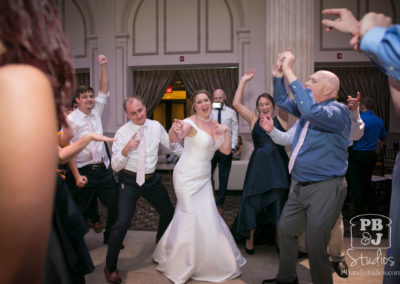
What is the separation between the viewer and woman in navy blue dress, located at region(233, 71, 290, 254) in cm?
310

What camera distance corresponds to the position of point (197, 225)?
2676 mm

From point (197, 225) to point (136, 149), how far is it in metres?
0.84

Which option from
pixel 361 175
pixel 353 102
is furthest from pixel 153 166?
pixel 361 175

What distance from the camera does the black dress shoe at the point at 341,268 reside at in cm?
278

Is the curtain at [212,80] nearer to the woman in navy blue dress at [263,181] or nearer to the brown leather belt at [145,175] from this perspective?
the woman in navy blue dress at [263,181]

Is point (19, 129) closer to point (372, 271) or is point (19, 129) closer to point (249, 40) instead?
point (372, 271)

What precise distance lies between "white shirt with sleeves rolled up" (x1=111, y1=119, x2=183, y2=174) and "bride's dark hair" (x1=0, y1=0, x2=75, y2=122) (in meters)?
2.16

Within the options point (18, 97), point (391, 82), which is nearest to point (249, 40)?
point (391, 82)

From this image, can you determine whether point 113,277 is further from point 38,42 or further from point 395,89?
point 38,42

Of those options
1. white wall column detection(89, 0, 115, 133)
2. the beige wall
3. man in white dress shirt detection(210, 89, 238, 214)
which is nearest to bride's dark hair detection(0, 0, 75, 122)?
man in white dress shirt detection(210, 89, 238, 214)

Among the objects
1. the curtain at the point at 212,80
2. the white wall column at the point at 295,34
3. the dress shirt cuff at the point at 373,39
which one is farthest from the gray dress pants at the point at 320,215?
the curtain at the point at 212,80

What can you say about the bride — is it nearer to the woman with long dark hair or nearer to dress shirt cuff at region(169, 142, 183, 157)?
dress shirt cuff at region(169, 142, 183, 157)

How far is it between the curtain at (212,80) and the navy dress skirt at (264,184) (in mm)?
5190

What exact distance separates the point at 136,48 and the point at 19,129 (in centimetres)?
819
